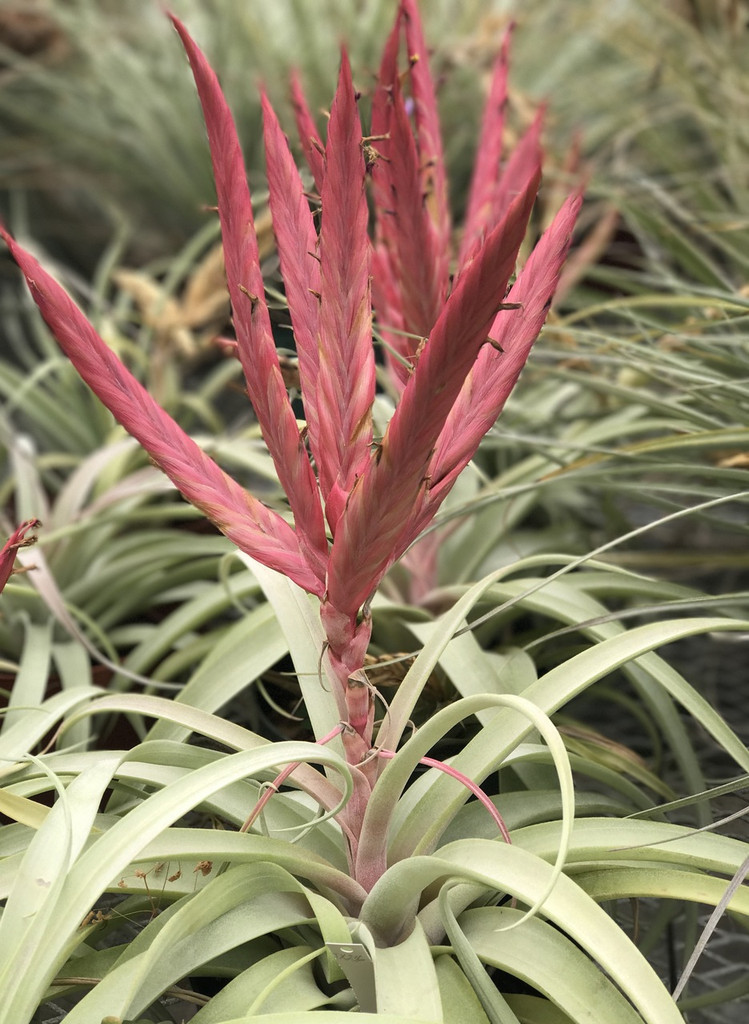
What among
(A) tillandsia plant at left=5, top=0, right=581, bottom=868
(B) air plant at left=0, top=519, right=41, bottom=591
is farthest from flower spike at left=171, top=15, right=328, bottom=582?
(B) air plant at left=0, top=519, right=41, bottom=591

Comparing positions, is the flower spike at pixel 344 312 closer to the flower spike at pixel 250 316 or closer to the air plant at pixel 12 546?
the flower spike at pixel 250 316

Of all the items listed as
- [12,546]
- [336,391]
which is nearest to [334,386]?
[336,391]

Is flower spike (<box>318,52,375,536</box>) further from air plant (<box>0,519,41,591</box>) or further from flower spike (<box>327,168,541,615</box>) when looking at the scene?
air plant (<box>0,519,41,591</box>)

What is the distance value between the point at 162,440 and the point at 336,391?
0.07 m

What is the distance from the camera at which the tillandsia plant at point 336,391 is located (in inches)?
13.8

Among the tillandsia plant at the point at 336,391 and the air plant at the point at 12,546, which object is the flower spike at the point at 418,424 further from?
the air plant at the point at 12,546

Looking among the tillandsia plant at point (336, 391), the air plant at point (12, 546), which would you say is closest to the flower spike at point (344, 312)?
the tillandsia plant at point (336, 391)

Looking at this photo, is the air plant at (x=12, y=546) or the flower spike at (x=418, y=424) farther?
the air plant at (x=12, y=546)

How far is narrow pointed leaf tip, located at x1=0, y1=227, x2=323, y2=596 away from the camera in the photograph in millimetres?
378

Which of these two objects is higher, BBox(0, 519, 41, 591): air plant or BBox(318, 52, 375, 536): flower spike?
BBox(318, 52, 375, 536): flower spike

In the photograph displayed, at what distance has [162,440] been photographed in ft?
1.29

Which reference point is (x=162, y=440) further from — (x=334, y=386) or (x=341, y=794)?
(x=341, y=794)

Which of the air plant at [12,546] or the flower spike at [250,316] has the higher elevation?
the flower spike at [250,316]

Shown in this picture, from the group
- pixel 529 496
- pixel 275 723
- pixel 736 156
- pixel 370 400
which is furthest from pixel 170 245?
pixel 370 400
